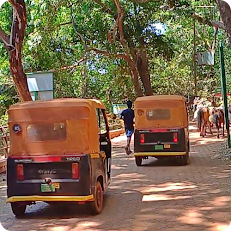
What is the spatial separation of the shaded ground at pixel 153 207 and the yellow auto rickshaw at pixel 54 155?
16.1 inches

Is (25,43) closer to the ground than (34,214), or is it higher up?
higher up

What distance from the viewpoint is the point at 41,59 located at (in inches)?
910

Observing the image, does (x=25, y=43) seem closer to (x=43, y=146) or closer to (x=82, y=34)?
(x=82, y=34)

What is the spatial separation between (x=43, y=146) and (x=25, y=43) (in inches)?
560

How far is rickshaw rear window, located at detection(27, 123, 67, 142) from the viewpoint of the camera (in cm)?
Answer: 811

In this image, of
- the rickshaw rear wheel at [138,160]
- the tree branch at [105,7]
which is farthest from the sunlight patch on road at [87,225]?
the tree branch at [105,7]

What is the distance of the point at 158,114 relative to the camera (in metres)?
14.0

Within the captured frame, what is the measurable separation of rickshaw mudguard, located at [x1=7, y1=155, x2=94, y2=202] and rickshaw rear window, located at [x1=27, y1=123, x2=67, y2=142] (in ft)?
1.81

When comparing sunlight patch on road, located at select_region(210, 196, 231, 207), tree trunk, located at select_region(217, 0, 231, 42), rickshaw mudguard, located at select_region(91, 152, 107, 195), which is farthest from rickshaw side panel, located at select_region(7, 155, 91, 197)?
tree trunk, located at select_region(217, 0, 231, 42)

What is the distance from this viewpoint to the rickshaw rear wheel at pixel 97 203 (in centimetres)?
797

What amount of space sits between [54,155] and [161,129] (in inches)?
248

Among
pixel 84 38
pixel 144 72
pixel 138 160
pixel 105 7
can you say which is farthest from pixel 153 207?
pixel 144 72

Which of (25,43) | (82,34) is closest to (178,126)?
(25,43)

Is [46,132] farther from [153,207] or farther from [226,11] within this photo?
[226,11]
